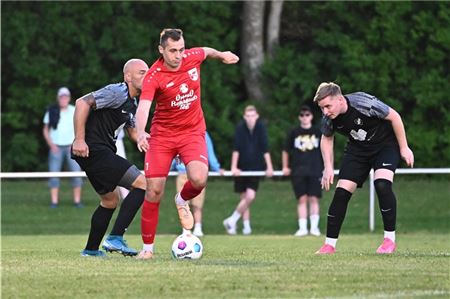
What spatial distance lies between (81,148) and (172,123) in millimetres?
891

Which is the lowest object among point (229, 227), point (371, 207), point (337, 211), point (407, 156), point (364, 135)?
point (229, 227)

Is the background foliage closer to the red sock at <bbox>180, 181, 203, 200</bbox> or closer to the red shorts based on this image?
the red sock at <bbox>180, 181, 203, 200</bbox>

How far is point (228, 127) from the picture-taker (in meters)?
27.6

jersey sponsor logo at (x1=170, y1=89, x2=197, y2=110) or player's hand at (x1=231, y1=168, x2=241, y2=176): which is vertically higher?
jersey sponsor logo at (x1=170, y1=89, x2=197, y2=110)

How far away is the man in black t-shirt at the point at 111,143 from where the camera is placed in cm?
1162

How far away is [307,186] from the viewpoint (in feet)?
67.1

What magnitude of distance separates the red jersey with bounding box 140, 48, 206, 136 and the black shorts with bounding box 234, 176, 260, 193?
30.9 feet

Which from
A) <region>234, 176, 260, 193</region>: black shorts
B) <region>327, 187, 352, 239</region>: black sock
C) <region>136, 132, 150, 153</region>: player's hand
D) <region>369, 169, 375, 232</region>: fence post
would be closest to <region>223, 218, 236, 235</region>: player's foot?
<region>234, 176, 260, 193</region>: black shorts

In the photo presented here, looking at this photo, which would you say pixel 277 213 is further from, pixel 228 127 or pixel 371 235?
pixel 228 127

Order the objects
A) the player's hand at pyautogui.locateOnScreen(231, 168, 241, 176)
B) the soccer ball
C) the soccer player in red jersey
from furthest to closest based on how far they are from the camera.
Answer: the player's hand at pyautogui.locateOnScreen(231, 168, 241, 176)
the soccer ball
the soccer player in red jersey

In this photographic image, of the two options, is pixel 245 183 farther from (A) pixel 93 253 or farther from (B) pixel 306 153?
(A) pixel 93 253

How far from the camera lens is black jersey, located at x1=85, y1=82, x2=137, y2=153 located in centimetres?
1164

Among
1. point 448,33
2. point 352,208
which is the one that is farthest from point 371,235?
point 448,33

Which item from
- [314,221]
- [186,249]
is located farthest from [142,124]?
[314,221]
